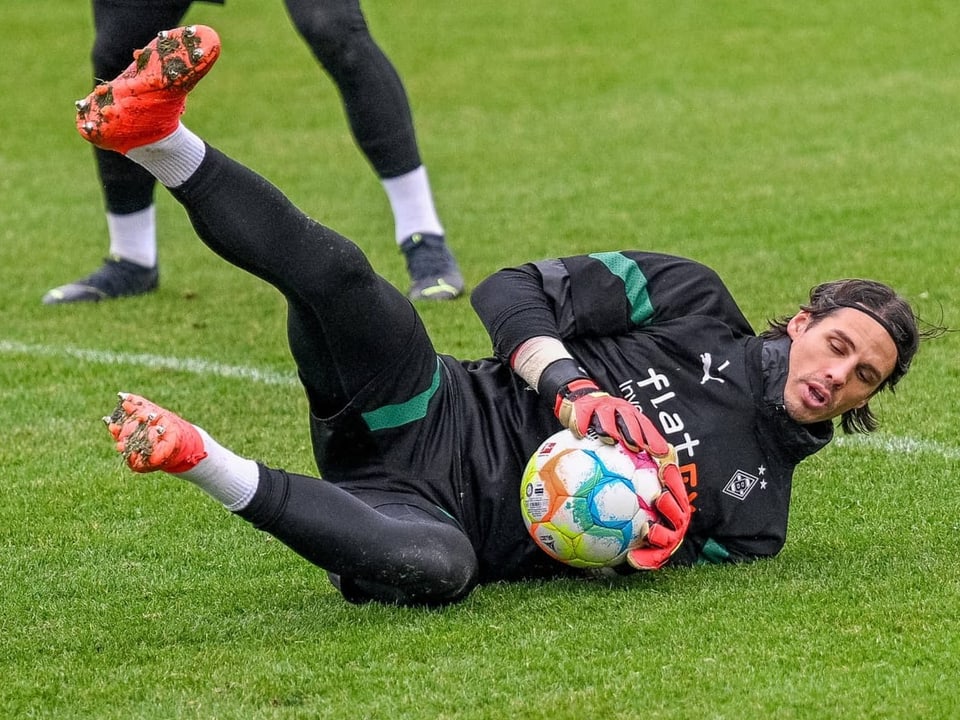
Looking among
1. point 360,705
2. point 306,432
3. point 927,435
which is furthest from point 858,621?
point 306,432

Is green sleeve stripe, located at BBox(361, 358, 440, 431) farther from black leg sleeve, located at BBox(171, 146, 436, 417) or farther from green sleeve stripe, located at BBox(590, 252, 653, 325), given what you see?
green sleeve stripe, located at BBox(590, 252, 653, 325)

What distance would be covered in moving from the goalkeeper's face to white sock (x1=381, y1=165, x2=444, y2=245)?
10.9 feet

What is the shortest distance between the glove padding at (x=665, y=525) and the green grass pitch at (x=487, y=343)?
0.32 ft

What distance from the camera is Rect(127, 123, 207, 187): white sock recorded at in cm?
393

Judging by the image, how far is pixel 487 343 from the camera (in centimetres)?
651

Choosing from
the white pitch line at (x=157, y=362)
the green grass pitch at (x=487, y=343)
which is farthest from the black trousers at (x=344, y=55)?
the white pitch line at (x=157, y=362)

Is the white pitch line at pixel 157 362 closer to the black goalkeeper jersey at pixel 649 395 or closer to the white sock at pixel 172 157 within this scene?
the black goalkeeper jersey at pixel 649 395

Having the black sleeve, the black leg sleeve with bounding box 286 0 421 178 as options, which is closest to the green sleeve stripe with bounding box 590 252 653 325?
the black sleeve

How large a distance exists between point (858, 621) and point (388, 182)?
4082 millimetres

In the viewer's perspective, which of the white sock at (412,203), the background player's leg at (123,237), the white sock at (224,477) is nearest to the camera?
the white sock at (224,477)

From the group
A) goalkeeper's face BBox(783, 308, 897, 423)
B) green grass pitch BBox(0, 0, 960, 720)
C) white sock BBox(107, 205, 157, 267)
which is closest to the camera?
→ green grass pitch BBox(0, 0, 960, 720)

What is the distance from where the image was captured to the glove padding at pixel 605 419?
12.8 ft

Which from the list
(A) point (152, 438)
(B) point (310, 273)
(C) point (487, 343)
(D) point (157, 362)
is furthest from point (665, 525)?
(D) point (157, 362)

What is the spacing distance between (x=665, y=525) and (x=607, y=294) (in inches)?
29.2
